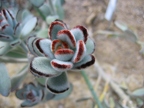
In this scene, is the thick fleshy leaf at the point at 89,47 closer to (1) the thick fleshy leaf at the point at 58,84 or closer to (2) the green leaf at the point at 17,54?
(1) the thick fleshy leaf at the point at 58,84

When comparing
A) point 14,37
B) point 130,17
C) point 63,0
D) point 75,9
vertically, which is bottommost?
point 75,9

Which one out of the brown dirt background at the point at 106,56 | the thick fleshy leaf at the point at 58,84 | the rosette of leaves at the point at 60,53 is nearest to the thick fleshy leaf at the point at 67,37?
the rosette of leaves at the point at 60,53

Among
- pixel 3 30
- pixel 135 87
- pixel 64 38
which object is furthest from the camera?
pixel 135 87

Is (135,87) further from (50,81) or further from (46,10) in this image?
(50,81)

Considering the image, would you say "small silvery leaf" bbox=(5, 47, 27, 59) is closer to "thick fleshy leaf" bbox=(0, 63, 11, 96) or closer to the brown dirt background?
"thick fleshy leaf" bbox=(0, 63, 11, 96)

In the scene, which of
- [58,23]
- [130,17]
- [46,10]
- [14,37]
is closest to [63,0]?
[46,10]

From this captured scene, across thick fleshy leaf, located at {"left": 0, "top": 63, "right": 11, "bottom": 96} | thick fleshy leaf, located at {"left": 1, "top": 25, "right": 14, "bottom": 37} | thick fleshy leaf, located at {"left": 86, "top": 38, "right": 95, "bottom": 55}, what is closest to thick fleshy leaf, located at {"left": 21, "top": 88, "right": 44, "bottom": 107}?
thick fleshy leaf, located at {"left": 0, "top": 63, "right": 11, "bottom": 96}
